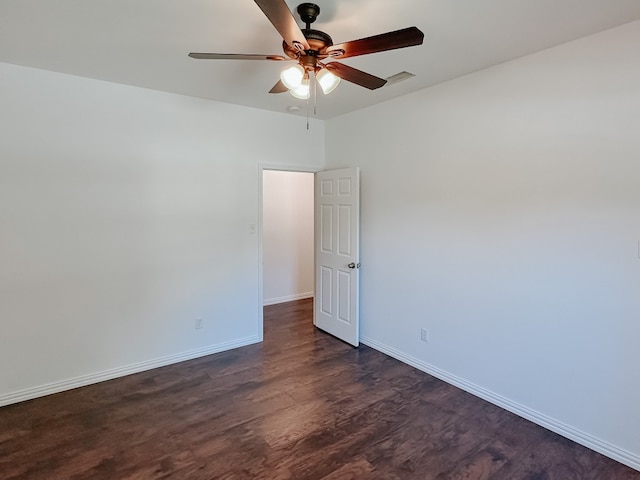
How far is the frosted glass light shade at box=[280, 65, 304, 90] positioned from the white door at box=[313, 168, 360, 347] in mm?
1906

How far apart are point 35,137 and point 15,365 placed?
188 centimetres

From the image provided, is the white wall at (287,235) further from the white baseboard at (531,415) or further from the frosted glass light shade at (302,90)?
the frosted glass light shade at (302,90)

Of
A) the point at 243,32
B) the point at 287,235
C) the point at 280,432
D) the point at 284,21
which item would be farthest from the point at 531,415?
the point at 287,235

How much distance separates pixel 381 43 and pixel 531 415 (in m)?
2.81

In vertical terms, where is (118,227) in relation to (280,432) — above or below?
Answer: above

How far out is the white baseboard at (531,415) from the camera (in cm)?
224

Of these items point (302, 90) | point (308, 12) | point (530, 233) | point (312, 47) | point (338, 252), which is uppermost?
point (308, 12)

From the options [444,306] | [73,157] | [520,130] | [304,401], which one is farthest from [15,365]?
[520,130]

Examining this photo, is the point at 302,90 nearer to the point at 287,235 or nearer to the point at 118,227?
the point at 118,227

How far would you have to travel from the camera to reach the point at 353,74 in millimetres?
2066

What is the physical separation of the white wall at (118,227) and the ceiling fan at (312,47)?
65.7 inches

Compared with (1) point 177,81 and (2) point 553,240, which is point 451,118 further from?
(1) point 177,81

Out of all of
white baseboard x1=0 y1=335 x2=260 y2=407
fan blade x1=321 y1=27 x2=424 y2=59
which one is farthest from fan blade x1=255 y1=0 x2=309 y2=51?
white baseboard x1=0 y1=335 x2=260 y2=407

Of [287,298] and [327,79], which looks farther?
[287,298]
